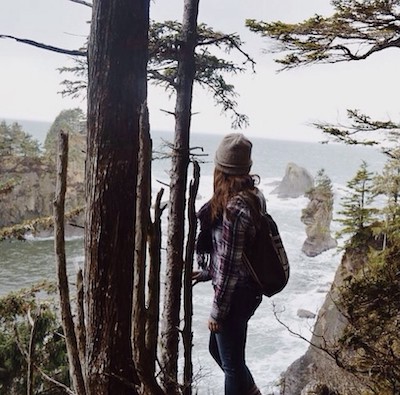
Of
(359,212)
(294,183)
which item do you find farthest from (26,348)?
(294,183)

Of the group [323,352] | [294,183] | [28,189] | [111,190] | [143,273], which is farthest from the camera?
[294,183]

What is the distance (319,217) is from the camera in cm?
2442

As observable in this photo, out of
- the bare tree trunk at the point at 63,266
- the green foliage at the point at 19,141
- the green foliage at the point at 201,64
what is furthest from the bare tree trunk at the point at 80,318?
the green foliage at the point at 19,141

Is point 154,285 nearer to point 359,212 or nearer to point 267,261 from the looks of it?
point 267,261

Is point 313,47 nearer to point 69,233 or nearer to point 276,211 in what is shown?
point 69,233

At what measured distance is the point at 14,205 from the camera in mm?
21875

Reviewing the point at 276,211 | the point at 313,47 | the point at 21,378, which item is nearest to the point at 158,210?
the point at 313,47

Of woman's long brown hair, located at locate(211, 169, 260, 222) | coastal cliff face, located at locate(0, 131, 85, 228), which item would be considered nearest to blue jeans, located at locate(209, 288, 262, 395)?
woman's long brown hair, located at locate(211, 169, 260, 222)

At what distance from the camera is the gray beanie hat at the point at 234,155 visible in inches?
70.4

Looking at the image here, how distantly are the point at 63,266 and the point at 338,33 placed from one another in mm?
4758

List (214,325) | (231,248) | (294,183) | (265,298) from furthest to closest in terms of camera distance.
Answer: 1. (294,183)
2. (265,298)
3. (214,325)
4. (231,248)

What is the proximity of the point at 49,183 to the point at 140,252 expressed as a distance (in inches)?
875

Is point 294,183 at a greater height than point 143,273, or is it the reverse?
point 143,273

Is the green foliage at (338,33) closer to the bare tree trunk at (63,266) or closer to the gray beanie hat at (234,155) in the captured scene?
the gray beanie hat at (234,155)
